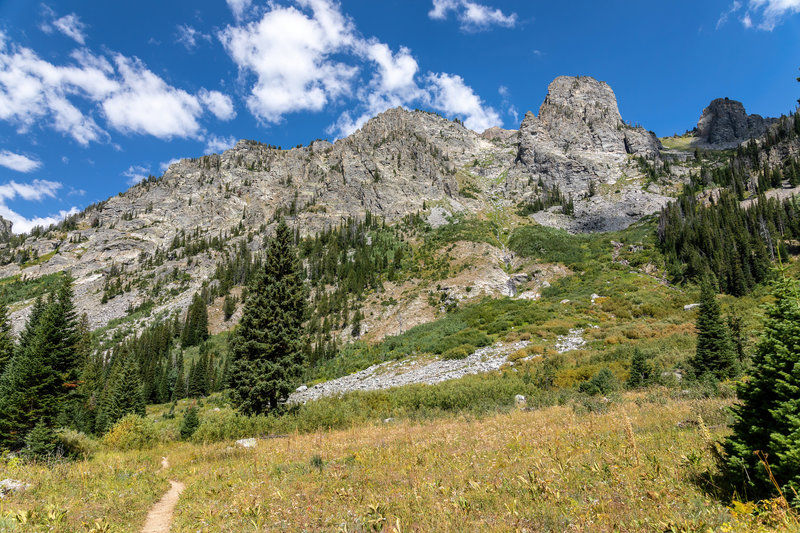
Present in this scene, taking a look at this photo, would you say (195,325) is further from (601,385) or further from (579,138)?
(579,138)

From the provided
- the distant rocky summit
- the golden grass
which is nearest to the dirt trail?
the golden grass

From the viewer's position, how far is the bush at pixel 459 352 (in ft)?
101

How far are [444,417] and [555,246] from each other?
6918 cm

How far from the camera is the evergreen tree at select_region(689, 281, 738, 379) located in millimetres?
15398

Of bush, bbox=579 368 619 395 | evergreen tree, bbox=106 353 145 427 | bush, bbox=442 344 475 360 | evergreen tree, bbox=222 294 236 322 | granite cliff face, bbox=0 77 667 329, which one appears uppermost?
granite cliff face, bbox=0 77 667 329

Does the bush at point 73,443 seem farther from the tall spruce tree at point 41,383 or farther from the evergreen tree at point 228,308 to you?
the evergreen tree at point 228,308

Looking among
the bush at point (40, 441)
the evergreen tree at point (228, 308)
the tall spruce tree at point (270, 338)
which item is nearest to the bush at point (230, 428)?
the tall spruce tree at point (270, 338)

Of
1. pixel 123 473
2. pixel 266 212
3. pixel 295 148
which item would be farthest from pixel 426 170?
pixel 123 473

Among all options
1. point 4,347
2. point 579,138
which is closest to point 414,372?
point 4,347

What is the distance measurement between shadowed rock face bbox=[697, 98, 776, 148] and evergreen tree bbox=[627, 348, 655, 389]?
606 ft

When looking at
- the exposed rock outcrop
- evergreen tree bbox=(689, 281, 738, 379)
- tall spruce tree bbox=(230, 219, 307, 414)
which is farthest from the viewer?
the exposed rock outcrop

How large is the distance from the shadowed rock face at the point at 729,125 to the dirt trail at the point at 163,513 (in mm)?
201595

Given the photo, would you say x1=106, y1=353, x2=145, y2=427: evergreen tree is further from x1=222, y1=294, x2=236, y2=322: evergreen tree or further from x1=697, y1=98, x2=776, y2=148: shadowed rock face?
x1=697, y1=98, x2=776, y2=148: shadowed rock face

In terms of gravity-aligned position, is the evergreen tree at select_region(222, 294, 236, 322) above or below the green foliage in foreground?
above
